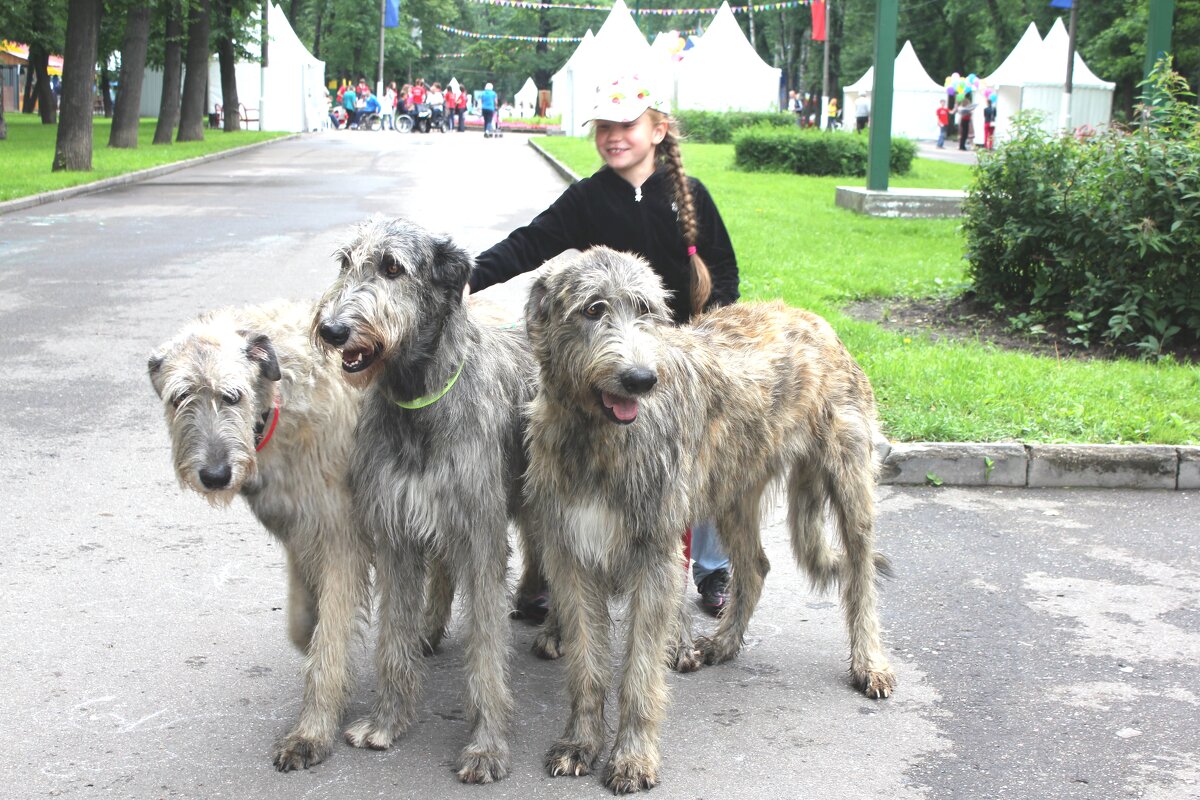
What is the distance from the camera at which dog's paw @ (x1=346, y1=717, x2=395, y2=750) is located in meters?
4.38

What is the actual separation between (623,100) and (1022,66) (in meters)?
45.9

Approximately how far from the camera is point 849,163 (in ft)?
97.3

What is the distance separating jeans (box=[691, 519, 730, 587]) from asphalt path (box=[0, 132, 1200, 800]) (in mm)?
310

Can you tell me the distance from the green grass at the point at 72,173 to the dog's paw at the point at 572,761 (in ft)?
62.2

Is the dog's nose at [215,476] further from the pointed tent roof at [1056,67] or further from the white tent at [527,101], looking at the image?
the white tent at [527,101]

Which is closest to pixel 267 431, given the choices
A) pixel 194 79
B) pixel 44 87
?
pixel 194 79

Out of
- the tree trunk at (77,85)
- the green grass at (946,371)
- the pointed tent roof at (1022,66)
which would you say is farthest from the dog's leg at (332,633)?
the pointed tent roof at (1022,66)

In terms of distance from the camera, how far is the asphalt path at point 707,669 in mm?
4168

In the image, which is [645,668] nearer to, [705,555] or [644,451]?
[644,451]

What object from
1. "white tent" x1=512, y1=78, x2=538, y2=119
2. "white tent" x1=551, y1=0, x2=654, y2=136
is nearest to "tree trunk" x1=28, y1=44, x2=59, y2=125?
"white tent" x1=551, y1=0, x2=654, y2=136

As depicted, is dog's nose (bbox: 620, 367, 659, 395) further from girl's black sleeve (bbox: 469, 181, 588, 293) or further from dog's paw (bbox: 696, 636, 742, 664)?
dog's paw (bbox: 696, 636, 742, 664)

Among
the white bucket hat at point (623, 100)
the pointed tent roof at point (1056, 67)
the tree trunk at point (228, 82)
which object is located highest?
the pointed tent roof at point (1056, 67)

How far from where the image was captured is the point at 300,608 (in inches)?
182

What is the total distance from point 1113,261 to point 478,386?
25.8 feet
